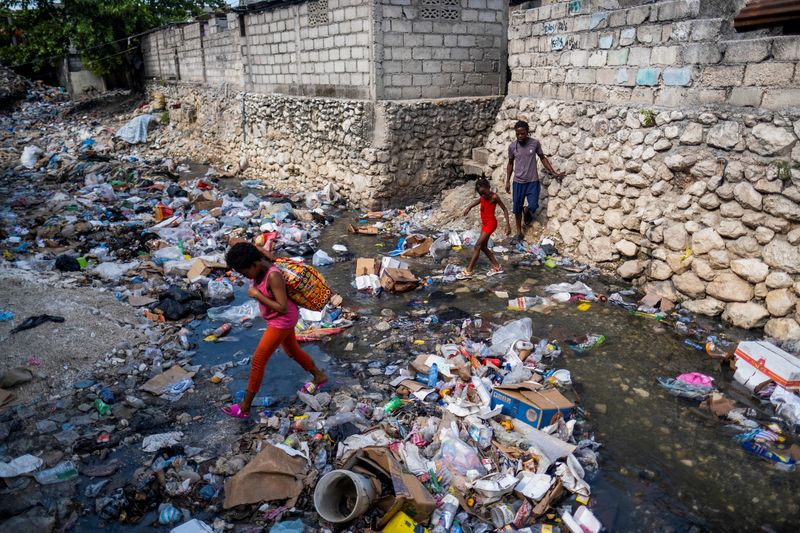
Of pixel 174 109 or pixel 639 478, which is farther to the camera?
pixel 174 109

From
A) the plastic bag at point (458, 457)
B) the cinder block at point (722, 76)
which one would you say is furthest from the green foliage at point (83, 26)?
the plastic bag at point (458, 457)

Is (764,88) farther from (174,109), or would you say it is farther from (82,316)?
(174,109)

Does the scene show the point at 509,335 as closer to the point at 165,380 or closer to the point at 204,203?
the point at 165,380

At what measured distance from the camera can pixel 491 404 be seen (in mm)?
3932

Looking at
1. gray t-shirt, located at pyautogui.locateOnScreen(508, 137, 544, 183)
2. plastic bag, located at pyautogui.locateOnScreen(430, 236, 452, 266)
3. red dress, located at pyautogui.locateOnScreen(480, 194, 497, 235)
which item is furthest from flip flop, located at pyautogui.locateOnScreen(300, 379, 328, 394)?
gray t-shirt, located at pyautogui.locateOnScreen(508, 137, 544, 183)

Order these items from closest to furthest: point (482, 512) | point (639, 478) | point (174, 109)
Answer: point (482, 512)
point (639, 478)
point (174, 109)

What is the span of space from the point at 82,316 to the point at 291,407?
8.99ft

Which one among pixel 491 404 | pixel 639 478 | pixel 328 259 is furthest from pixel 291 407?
pixel 328 259

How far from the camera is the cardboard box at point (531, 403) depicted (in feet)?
11.8

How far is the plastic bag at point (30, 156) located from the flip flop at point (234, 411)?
1343 centimetres

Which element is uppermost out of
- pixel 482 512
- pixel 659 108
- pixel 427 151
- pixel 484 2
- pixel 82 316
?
pixel 484 2

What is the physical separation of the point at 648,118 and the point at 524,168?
5.85 feet

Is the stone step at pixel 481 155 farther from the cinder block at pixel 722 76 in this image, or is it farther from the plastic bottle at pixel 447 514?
the plastic bottle at pixel 447 514

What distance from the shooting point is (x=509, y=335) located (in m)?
4.81
